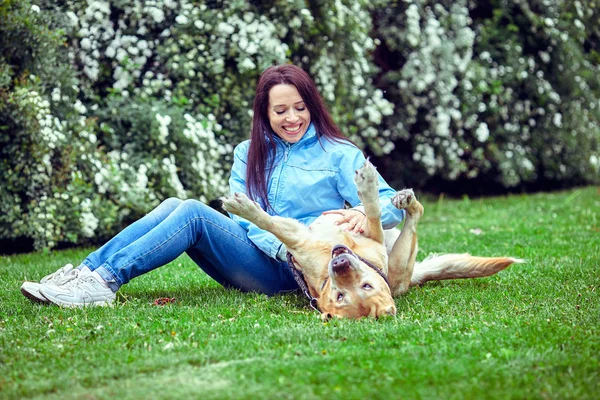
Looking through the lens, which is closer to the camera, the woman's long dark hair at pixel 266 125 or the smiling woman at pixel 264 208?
the smiling woman at pixel 264 208

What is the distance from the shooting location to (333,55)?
8.50m

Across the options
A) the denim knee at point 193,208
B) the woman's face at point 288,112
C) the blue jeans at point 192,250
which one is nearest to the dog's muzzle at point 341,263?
the blue jeans at point 192,250

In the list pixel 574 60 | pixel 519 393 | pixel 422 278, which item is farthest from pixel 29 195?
pixel 574 60

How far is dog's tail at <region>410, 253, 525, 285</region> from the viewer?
4863 millimetres

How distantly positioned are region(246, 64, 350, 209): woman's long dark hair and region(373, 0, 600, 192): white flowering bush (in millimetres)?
4931

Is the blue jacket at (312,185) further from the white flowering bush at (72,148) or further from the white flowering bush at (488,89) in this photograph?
the white flowering bush at (488,89)

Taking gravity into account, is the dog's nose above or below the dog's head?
above

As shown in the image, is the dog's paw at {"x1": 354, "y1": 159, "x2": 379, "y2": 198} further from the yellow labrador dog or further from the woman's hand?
the woman's hand

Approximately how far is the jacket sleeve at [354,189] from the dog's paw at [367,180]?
0.94 ft

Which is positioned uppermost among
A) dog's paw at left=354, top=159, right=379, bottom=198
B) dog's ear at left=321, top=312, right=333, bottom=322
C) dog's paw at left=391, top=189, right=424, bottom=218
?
dog's paw at left=354, top=159, right=379, bottom=198

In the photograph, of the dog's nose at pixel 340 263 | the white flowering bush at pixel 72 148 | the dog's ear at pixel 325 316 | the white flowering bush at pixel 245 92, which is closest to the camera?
the dog's nose at pixel 340 263

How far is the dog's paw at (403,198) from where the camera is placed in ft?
14.3

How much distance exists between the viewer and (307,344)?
3473 millimetres

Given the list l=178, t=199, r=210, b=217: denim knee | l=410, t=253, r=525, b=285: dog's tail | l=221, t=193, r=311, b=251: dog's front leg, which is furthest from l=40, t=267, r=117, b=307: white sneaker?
l=410, t=253, r=525, b=285: dog's tail
